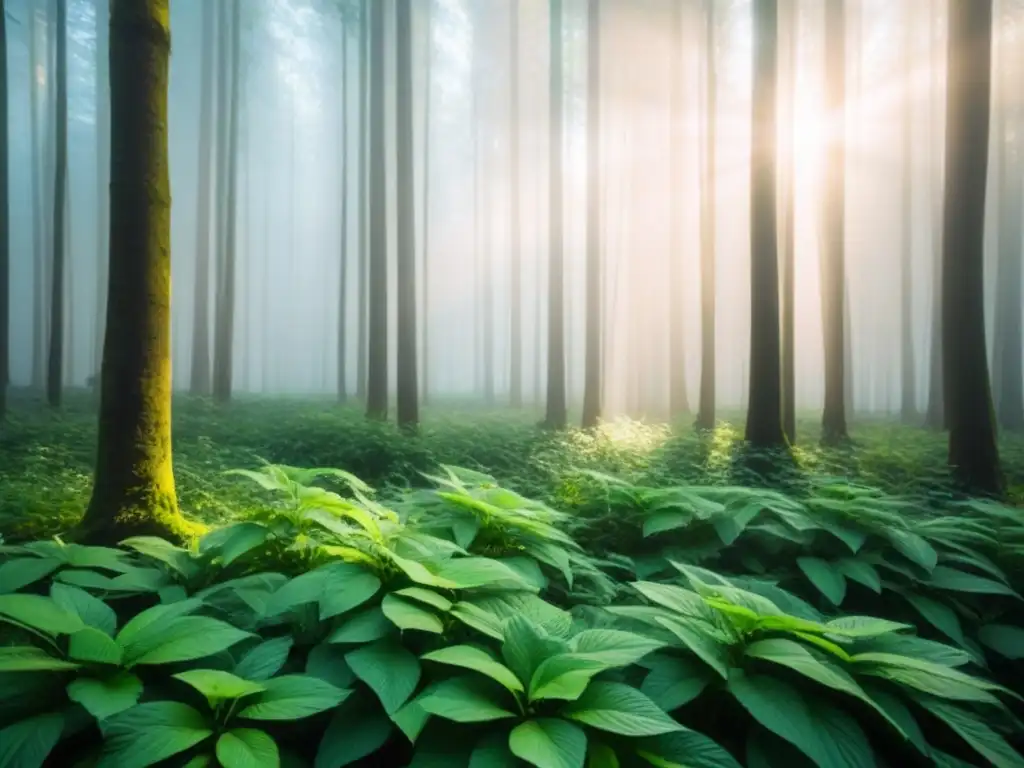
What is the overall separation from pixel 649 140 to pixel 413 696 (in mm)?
22864

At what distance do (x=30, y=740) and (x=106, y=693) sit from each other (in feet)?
0.55

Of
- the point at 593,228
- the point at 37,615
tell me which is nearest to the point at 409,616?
the point at 37,615

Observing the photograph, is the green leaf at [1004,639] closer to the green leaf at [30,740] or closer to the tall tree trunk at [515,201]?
the green leaf at [30,740]

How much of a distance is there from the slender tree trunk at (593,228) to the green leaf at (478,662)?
12.8m

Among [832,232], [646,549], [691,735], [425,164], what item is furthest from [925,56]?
[691,735]

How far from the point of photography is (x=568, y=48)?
20312mm

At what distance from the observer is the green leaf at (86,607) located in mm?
1902

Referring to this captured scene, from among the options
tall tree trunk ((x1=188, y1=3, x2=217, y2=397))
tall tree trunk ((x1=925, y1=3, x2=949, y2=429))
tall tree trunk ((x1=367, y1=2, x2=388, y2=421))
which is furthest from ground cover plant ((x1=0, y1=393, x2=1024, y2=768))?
tall tree trunk ((x1=188, y1=3, x2=217, y2=397))

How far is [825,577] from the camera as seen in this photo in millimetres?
2799

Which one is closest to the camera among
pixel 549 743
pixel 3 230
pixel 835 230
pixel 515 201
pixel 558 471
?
pixel 549 743

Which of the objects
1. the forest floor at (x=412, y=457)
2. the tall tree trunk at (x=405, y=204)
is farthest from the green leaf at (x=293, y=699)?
the tall tree trunk at (x=405, y=204)

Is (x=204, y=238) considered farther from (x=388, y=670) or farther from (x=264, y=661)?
(x=388, y=670)

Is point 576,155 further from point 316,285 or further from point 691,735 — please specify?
point 316,285

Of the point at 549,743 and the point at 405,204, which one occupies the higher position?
the point at 405,204
